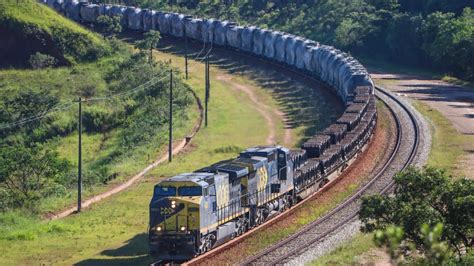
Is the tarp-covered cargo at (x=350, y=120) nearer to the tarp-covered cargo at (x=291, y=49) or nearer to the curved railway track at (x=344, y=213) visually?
the curved railway track at (x=344, y=213)

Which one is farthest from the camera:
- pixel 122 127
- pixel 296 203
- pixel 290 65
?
pixel 290 65

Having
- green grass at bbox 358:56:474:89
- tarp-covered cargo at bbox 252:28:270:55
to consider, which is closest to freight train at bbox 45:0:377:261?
tarp-covered cargo at bbox 252:28:270:55

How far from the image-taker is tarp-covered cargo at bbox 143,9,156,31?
107 meters

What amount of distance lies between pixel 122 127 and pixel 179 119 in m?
4.86

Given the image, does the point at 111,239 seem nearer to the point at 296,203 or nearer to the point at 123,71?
the point at 296,203

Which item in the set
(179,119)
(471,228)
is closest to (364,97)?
(179,119)

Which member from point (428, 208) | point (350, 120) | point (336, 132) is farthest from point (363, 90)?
point (428, 208)

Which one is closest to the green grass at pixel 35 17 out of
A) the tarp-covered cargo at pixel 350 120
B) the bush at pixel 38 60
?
the bush at pixel 38 60

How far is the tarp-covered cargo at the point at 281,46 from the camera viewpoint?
86375 millimetres

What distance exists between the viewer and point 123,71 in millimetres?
77812

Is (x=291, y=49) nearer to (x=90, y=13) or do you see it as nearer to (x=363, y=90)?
(x=363, y=90)

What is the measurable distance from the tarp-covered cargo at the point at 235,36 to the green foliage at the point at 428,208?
7074cm

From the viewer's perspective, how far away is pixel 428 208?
22734 millimetres

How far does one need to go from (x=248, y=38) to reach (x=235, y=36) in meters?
2.78
